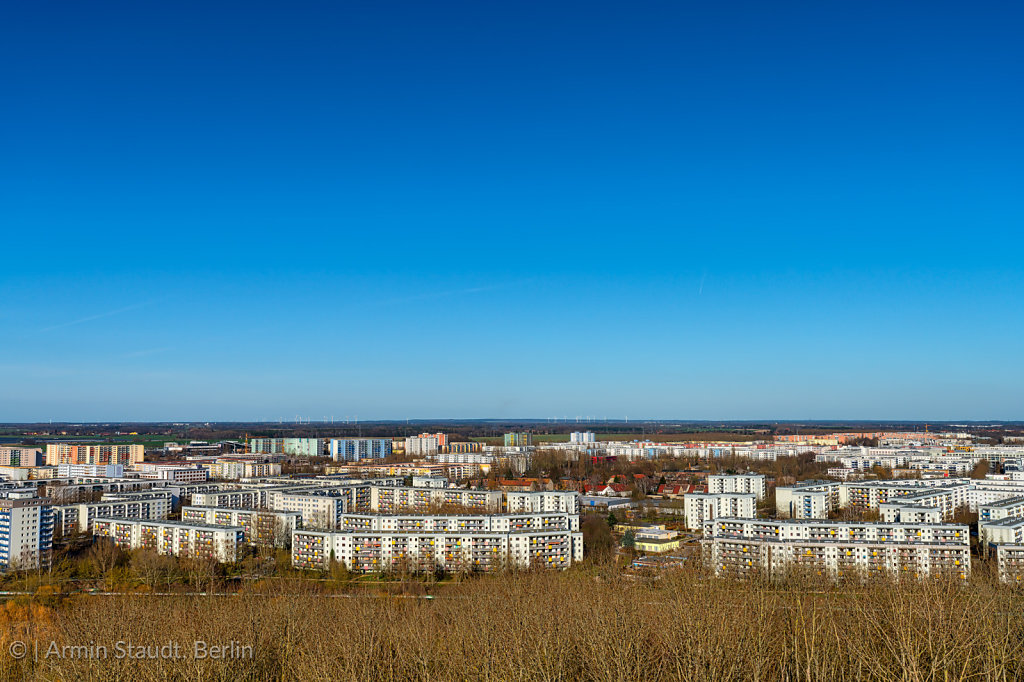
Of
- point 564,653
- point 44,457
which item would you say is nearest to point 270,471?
point 44,457

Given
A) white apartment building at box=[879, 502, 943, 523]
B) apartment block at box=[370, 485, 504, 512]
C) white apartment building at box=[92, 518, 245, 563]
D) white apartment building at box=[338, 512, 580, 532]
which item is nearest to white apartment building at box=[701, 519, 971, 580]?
white apartment building at box=[879, 502, 943, 523]

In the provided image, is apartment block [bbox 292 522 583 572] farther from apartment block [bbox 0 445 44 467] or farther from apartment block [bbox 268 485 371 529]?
apartment block [bbox 0 445 44 467]

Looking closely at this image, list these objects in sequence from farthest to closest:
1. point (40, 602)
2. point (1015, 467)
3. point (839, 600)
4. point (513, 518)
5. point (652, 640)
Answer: point (1015, 467) < point (513, 518) < point (40, 602) < point (839, 600) < point (652, 640)

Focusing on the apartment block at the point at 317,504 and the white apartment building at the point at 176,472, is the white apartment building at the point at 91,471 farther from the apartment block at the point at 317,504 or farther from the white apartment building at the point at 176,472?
the apartment block at the point at 317,504

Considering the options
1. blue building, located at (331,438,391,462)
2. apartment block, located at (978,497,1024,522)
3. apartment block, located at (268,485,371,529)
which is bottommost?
blue building, located at (331,438,391,462)

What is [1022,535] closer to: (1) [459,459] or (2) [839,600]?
(2) [839,600]

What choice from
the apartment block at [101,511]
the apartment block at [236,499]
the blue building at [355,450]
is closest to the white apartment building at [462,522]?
the apartment block at [236,499]
